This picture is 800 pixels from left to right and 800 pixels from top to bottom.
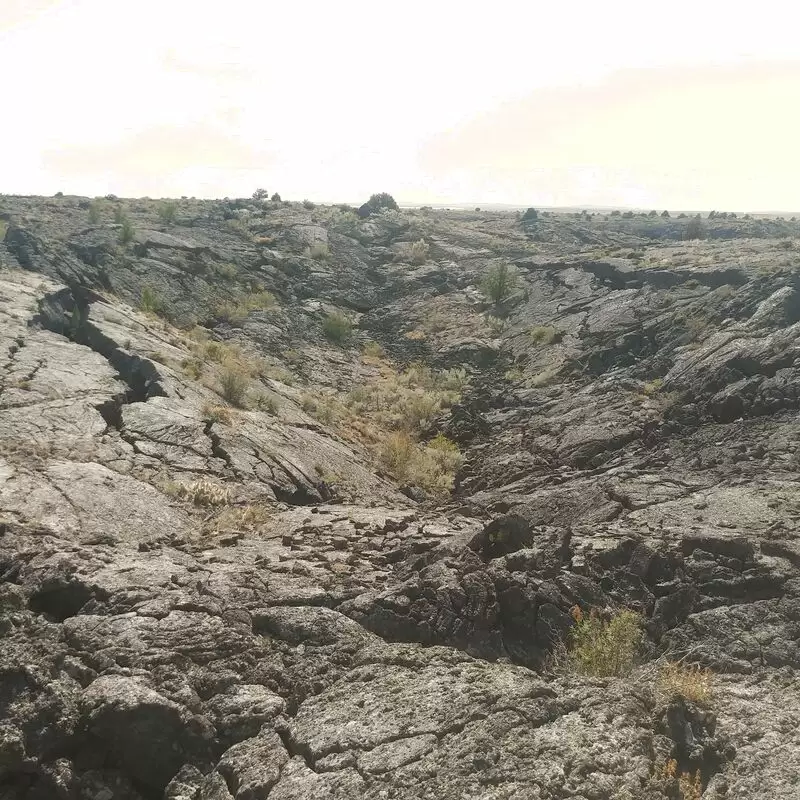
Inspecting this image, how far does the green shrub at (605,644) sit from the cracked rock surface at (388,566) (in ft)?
0.83

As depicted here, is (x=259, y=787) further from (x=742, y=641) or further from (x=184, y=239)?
(x=184, y=239)

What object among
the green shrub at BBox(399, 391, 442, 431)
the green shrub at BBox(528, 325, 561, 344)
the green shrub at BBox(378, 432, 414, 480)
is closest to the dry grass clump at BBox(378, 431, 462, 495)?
the green shrub at BBox(378, 432, 414, 480)

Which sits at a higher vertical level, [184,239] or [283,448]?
[184,239]

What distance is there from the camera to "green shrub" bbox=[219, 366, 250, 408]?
17.1 metres

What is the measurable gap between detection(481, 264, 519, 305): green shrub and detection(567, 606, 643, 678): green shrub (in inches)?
947

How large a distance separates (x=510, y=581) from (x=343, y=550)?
2965 mm

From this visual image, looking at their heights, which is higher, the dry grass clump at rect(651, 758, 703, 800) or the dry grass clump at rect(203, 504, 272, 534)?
the dry grass clump at rect(203, 504, 272, 534)

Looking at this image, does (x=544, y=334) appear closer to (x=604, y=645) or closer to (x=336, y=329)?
(x=336, y=329)

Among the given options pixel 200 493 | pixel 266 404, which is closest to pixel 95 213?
pixel 266 404

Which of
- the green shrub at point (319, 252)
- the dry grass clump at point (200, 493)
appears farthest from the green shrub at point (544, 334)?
the green shrub at point (319, 252)

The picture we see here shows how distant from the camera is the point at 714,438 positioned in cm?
1335

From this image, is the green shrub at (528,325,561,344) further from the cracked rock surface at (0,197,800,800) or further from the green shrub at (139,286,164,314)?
the green shrub at (139,286,164,314)

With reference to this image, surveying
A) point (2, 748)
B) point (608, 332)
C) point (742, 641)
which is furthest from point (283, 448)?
point (608, 332)

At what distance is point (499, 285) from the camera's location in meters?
30.6
